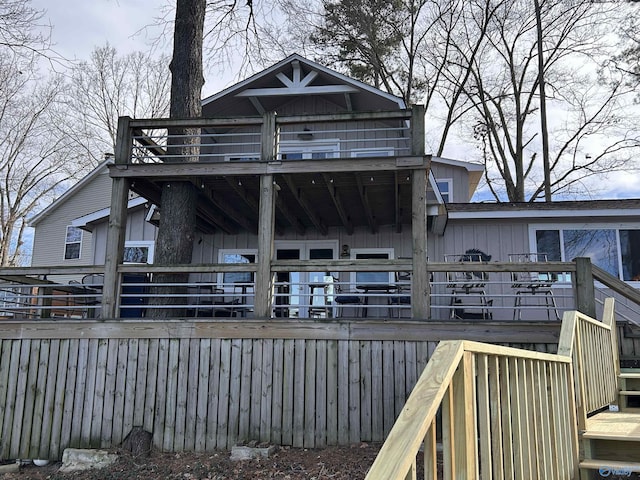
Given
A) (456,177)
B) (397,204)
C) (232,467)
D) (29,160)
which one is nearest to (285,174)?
(397,204)

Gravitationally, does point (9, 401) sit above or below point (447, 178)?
below

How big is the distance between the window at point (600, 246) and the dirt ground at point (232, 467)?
5.78 meters

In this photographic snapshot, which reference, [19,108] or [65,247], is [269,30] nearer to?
[65,247]

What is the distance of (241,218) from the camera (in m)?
9.55

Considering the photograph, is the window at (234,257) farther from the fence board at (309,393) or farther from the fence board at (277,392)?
the fence board at (309,393)

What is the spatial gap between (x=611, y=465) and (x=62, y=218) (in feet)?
64.6

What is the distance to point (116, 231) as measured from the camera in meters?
6.92

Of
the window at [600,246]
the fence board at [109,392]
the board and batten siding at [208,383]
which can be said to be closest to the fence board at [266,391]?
the board and batten siding at [208,383]

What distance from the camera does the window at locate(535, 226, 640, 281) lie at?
9.76 meters

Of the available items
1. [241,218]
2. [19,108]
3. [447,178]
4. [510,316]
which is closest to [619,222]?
[510,316]

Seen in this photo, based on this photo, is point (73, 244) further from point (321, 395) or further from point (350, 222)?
point (321, 395)

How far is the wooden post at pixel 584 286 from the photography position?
5918 millimetres

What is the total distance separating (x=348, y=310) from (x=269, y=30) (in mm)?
6786

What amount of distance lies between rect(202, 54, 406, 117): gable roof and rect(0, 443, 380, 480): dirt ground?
6543mm
